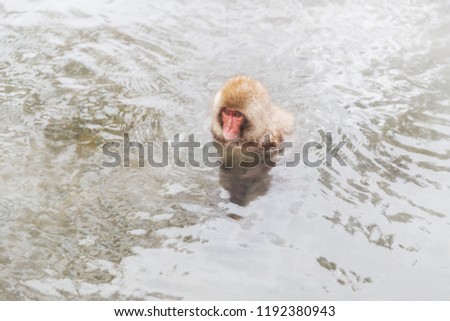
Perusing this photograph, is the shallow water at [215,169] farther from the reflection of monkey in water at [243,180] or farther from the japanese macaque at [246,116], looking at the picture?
the japanese macaque at [246,116]

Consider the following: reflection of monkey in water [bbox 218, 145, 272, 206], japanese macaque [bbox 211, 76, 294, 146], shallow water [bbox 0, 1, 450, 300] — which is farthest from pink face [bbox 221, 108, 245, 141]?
shallow water [bbox 0, 1, 450, 300]

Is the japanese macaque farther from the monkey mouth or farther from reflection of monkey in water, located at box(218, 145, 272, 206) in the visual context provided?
reflection of monkey in water, located at box(218, 145, 272, 206)

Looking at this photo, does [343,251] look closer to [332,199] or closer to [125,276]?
[332,199]

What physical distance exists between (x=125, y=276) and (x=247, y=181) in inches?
77.8

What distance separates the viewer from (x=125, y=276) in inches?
196

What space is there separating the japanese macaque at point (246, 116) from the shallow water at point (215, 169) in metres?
0.23

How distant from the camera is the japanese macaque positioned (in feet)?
22.7

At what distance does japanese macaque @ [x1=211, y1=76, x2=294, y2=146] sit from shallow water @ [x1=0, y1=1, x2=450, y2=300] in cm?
23

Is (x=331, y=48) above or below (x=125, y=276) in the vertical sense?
above

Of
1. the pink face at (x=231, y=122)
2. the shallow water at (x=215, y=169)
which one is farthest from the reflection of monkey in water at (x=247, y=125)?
the shallow water at (x=215, y=169)

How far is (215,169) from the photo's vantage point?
6652 mm

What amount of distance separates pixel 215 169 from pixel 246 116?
78cm

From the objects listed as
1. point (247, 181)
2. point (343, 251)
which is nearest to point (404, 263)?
point (343, 251)

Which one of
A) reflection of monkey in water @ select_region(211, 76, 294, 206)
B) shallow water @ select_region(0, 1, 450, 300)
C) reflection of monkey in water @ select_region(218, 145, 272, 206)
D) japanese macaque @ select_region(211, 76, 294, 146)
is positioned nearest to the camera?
shallow water @ select_region(0, 1, 450, 300)
